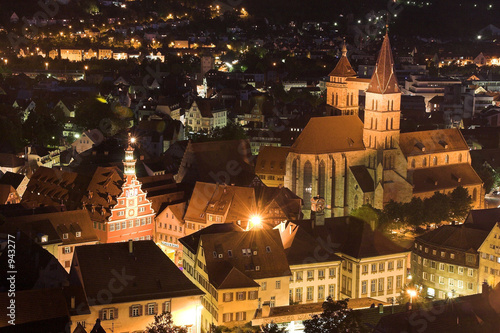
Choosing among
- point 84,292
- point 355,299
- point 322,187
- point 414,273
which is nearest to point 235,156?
point 322,187

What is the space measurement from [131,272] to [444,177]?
43873 millimetres

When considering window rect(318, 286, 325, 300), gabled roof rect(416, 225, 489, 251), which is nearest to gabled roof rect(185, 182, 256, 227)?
window rect(318, 286, 325, 300)

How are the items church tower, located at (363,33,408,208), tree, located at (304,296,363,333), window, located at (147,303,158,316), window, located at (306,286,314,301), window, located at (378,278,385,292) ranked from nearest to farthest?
tree, located at (304,296,363,333), window, located at (147,303,158,316), window, located at (306,286,314,301), window, located at (378,278,385,292), church tower, located at (363,33,408,208)

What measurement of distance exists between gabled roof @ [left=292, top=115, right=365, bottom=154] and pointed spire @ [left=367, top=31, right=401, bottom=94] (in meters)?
3.99

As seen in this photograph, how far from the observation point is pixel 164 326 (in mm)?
48281

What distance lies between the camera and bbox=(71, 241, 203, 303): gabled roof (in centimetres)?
5081

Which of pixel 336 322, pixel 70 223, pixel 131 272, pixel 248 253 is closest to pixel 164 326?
pixel 131 272

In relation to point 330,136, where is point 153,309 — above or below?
below

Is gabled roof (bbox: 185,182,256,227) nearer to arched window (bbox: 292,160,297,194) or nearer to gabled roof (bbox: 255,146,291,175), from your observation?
arched window (bbox: 292,160,297,194)

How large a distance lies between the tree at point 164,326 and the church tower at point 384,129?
122 ft

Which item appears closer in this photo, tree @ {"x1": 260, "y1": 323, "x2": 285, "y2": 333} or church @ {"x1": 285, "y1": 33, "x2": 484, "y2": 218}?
tree @ {"x1": 260, "y1": 323, "x2": 285, "y2": 333}

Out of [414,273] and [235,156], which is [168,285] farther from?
[235,156]

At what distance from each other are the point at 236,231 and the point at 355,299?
854 centimetres

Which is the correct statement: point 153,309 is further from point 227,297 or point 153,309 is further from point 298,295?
point 298,295
